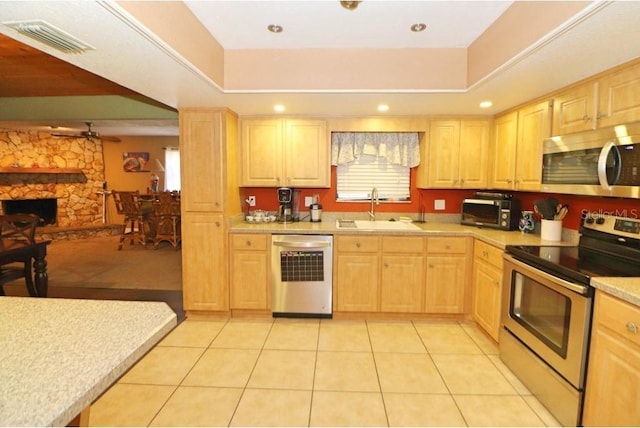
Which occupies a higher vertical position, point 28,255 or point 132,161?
point 132,161

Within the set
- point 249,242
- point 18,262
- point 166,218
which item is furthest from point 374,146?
point 166,218

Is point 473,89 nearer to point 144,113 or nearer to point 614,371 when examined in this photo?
point 614,371

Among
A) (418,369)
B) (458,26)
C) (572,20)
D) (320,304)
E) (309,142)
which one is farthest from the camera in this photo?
(309,142)

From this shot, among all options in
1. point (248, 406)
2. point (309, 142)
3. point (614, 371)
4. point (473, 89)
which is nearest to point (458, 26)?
point (473, 89)

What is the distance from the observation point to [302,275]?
316 centimetres

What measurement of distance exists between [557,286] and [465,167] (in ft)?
5.85

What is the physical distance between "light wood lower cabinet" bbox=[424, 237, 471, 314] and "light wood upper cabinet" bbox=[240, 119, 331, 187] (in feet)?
4.31

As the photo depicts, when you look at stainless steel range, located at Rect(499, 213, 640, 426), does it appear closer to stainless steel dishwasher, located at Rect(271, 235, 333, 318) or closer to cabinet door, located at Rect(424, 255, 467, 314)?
cabinet door, located at Rect(424, 255, 467, 314)

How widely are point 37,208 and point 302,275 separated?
7242mm

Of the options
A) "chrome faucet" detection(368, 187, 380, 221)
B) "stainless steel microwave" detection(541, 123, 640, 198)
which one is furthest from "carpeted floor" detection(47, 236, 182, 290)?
"stainless steel microwave" detection(541, 123, 640, 198)

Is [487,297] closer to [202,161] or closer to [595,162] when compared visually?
[595,162]

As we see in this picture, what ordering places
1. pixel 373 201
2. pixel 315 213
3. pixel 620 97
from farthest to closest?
pixel 373 201, pixel 315 213, pixel 620 97

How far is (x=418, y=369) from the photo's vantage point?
238cm

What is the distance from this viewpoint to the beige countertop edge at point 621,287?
4.74 feet
